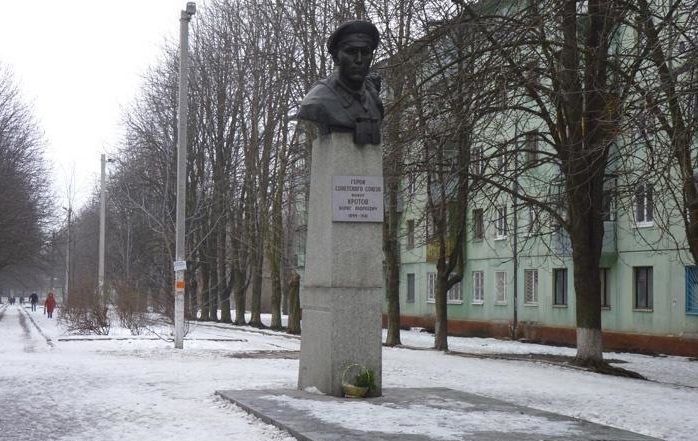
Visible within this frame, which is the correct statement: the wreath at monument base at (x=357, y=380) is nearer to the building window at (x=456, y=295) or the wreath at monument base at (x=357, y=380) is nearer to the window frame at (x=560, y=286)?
the window frame at (x=560, y=286)

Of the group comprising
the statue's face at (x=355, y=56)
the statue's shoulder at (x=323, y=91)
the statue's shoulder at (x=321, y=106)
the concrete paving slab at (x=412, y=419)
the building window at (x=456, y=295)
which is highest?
the statue's face at (x=355, y=56)

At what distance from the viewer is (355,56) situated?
41.1ft

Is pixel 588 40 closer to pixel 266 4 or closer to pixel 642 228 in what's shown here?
pixel 642 228

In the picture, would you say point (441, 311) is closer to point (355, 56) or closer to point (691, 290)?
point (691, 290)

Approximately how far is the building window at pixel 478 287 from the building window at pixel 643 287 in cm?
1041

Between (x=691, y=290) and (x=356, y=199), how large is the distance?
19.7 metres

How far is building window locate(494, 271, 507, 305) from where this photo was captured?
39.7 meters

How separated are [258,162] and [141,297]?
34.2 ft

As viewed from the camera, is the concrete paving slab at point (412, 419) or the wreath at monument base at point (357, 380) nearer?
the concrete paving slab at point (412, 419)

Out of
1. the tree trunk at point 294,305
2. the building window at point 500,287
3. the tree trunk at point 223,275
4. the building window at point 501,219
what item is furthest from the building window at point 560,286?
the tree trunk at point 223,275

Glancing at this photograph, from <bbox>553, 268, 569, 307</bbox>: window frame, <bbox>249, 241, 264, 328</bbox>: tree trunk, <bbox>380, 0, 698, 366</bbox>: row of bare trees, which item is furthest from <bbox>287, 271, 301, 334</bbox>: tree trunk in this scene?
<bbox>380, 0, 698, 366</bbox>: row of bare trees

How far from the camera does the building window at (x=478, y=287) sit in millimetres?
41566

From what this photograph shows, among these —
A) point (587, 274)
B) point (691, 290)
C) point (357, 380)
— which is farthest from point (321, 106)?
point (691, 290)

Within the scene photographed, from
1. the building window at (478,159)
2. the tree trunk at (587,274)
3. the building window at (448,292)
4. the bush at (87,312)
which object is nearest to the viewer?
the building window at (478,159)
